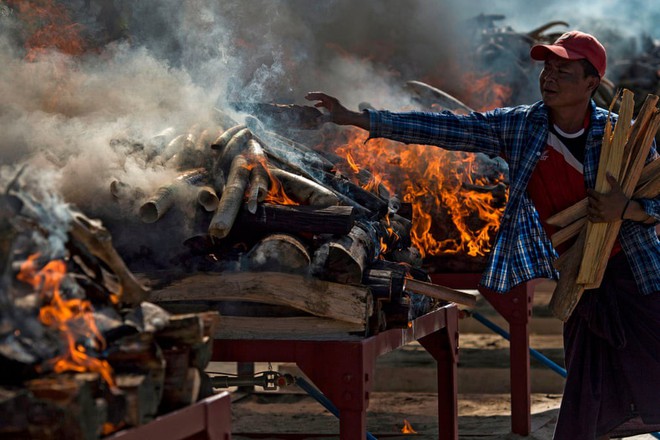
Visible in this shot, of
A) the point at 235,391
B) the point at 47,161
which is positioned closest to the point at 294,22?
the point at 235,391

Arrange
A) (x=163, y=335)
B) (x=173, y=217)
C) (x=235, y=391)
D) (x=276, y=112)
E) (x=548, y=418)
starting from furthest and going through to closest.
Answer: (x=235, y=391)
(x=548, y=418)
(x=276, y=112)
(x=173, y=217)
(x=163, y=335)

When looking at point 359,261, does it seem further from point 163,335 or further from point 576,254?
point 163,335

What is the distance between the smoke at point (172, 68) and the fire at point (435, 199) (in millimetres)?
1060

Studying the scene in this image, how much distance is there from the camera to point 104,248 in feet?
10.9

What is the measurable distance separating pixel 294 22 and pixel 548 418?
22.2 feet

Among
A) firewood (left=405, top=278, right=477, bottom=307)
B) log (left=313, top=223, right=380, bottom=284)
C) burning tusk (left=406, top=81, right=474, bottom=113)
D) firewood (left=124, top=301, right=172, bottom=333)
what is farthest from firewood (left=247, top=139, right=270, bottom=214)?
burning tusk (left=406, top=81, right=474, bottom=113)

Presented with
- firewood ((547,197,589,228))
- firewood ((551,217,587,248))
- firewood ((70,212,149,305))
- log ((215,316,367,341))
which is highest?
firewood ((547,197,589,228))

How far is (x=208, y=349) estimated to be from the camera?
3.42 meters

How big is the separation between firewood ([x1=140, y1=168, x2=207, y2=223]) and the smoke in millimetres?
95

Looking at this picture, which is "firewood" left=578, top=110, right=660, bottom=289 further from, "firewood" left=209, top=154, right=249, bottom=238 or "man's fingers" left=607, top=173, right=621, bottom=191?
"firewood" left=209, top=154, right=249, bottom=238

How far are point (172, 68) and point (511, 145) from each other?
2354 mm

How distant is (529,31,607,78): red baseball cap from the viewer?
16.6 ft

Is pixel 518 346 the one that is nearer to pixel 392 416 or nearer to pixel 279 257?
pixel 392 416

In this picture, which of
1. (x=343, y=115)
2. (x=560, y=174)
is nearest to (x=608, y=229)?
(x=560, y=174)
